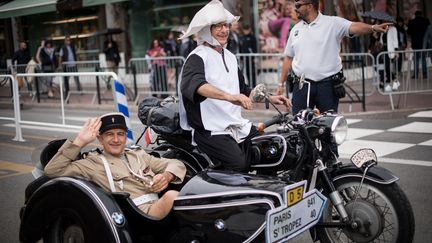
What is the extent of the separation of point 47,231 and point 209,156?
4.12ft

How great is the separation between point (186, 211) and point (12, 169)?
5.24 meters

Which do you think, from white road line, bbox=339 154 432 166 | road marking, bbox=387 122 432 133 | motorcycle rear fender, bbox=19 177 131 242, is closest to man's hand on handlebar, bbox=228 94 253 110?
motorcycle rear fender, bbox=19 177 131 242

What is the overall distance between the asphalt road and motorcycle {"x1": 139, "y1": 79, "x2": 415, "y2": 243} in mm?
828

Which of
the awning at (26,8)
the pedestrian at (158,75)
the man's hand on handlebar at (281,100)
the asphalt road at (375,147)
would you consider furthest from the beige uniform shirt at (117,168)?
the awning at (26,8)

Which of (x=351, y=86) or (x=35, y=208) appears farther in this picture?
(x=351, y=86)

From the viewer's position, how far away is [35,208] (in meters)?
3.85

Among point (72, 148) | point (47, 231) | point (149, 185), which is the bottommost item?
point (47, 231)

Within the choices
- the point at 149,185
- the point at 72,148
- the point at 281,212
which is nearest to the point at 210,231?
the point at 281,212

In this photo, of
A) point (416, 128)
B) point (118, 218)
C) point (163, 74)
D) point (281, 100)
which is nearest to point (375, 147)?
point (416, 128)

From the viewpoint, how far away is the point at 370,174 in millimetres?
3902

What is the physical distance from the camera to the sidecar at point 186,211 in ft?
11.1

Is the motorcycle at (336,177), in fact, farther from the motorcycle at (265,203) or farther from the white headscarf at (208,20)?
the white headscarf at (208,20)

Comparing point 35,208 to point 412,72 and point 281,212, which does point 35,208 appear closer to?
point 281,212

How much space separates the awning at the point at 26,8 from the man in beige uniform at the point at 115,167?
19.8 metres
